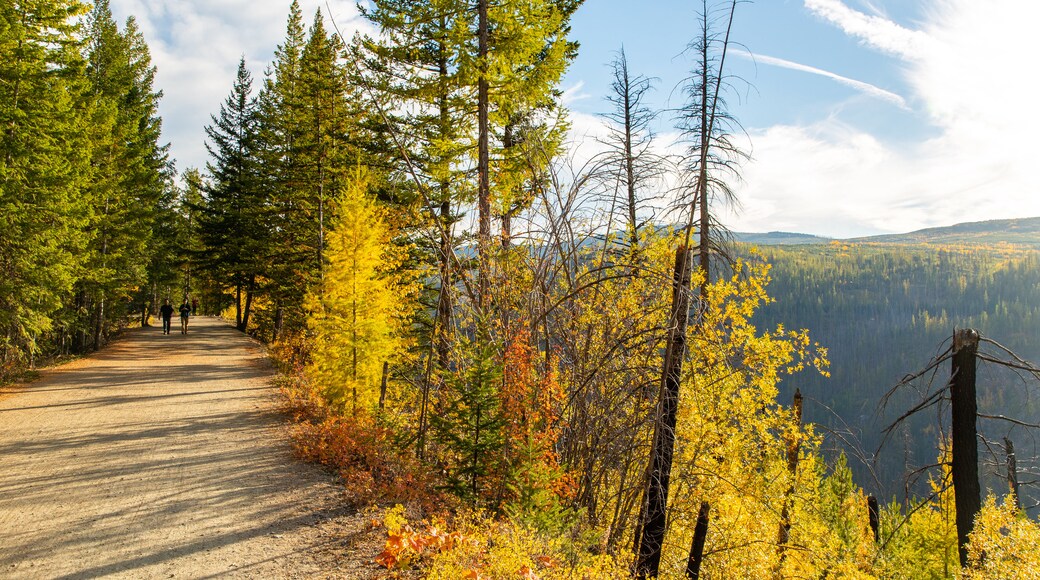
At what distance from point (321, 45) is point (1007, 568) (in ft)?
79.2

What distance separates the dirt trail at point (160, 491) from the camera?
574cm

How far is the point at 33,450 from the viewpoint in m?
9.51

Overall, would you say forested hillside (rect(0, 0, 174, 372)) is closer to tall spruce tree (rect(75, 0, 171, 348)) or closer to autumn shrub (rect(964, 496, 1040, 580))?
tall spruce tree (rect(75, 0, 171, 348))

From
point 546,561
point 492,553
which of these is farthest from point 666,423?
point 492,553

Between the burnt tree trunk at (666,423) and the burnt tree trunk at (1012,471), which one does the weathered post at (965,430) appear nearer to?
the burnt tree trunk at (1012,471)

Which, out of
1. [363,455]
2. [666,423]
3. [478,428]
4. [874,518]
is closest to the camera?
[478,428]

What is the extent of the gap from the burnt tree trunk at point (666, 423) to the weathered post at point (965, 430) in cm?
385

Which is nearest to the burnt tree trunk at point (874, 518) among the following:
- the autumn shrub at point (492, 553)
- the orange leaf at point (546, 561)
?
the autumn shrub at point (492, 553)

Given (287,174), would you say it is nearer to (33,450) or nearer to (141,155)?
(141,155)

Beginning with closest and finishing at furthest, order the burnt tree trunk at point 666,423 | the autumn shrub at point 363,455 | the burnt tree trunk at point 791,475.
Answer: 1. the burnt tree trunk at point 666,423
2. the autumn shrub at point 363,455
3. the burnt tree trunk at point 791,475

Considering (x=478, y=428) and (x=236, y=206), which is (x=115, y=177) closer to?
(x=236, y=206)

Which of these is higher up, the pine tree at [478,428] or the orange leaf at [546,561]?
the pine tree at [478,428]

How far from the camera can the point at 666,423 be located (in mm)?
6492

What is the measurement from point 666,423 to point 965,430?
4144 mm
